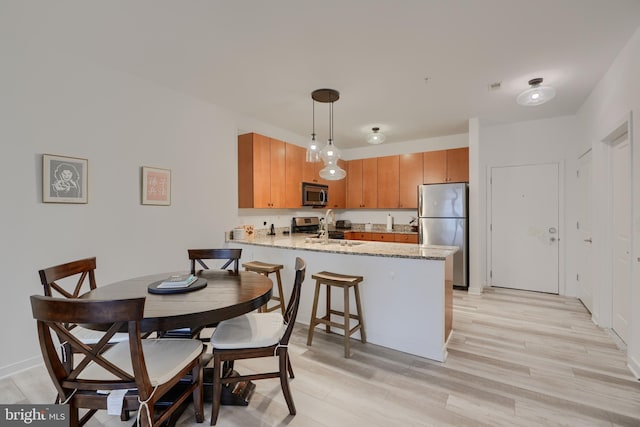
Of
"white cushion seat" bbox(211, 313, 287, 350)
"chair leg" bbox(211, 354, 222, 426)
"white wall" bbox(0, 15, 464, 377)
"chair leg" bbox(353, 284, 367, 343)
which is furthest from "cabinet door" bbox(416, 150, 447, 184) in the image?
"chair leg" bbox(211, 354, 222, 426)

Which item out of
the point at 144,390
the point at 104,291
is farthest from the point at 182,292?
the point at 144,390

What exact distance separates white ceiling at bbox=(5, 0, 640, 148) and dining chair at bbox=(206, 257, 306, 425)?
1.81 m

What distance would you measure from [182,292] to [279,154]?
306cm

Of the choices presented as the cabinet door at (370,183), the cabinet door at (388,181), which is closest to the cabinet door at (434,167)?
the cabinet door at (388,181)

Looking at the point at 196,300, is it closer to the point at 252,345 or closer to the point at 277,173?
the point at 252,345

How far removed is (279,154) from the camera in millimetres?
4531

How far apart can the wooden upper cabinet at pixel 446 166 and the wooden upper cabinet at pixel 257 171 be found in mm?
2722

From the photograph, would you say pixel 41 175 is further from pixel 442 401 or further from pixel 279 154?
pixel 442 401

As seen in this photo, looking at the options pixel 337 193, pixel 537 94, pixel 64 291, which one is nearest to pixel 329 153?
pixel 537 94

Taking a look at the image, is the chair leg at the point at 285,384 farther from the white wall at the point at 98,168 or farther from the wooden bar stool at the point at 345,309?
the white wall at the point at 98,168

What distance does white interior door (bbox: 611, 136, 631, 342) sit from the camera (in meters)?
2.70

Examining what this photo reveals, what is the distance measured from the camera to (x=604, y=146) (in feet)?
10.3

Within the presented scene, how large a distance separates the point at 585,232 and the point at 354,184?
3.73 metres

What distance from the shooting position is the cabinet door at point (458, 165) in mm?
4906
